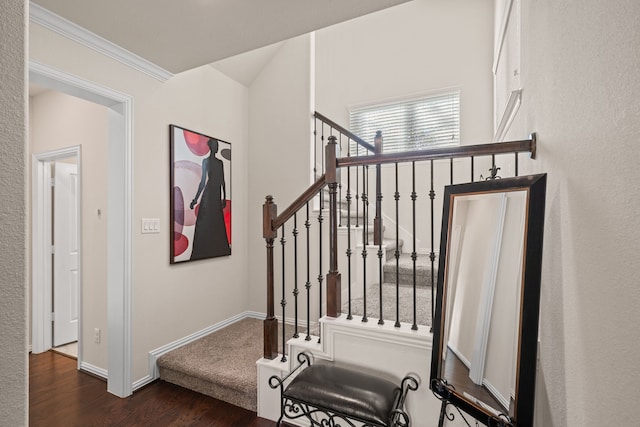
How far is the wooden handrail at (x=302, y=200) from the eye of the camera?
196cm

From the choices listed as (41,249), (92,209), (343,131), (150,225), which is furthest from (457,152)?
(41,249)

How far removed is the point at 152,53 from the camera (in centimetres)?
237

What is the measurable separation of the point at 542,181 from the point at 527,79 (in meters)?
0.66

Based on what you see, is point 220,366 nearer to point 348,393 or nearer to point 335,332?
point 335,332

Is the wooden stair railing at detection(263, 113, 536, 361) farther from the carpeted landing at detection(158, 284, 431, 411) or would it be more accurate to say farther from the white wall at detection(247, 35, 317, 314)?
the white wall at detection(247, 35, 317, 314)

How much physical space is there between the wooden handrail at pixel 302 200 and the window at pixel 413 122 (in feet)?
6.15

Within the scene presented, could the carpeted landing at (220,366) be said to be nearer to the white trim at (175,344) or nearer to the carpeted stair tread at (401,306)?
the white trim at (175,344)

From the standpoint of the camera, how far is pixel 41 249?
3.26m

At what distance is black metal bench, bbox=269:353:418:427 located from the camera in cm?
139

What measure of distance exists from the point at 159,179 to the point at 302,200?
1.48 m

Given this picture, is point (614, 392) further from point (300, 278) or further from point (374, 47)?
point (374, 47)

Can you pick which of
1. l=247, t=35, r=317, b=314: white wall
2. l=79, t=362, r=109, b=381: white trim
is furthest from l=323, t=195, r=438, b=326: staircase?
l=79, t=362, r=109, b=381: white trim

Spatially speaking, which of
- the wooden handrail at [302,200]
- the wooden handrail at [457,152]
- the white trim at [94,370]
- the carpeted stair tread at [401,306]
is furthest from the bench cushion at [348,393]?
the white trim at [94,370]

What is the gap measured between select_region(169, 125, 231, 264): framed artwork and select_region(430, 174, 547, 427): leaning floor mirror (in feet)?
7.82
